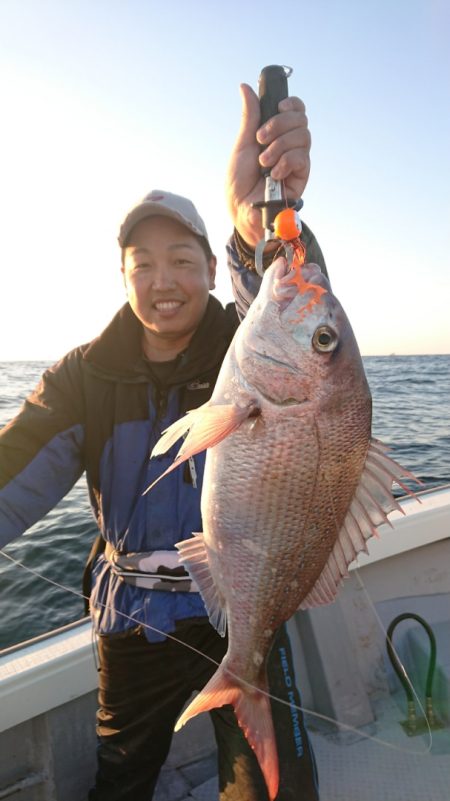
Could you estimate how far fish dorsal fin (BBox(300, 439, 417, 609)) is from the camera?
1743 mm

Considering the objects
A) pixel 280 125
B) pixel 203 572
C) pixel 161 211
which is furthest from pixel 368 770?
pixel 280 125

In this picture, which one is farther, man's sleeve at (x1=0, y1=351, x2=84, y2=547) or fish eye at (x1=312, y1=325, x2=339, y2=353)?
man's sleeve at (x1=0, y1=351, x2=84, y2=547)

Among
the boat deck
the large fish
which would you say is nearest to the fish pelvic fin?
the large fish

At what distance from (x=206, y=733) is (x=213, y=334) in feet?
8.00

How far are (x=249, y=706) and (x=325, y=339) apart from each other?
1.24 metres

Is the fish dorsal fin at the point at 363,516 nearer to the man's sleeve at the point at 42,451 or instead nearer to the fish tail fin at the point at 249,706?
the fish tail fin at the point at 249,706

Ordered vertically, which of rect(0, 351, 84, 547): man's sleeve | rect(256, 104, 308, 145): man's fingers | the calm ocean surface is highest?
rect(256, 104, 308, 145): man's fingers

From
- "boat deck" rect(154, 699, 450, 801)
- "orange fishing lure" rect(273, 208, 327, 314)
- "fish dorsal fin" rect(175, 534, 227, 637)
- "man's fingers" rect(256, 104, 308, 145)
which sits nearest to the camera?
"orange fishing lure" rect(273, 208, 327, 314)

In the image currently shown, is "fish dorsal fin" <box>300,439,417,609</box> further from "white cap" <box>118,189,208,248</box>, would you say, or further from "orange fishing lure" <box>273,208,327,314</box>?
"white cap" <box>118,189,208,248</box>

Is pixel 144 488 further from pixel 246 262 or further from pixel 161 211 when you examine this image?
pixel 161 211

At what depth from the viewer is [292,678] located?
235 centimetres

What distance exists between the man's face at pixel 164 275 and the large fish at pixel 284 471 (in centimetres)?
62

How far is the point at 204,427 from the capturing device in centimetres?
155

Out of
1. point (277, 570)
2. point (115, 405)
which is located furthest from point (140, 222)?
point (277, 570)
